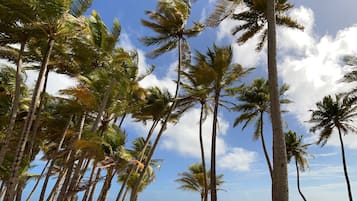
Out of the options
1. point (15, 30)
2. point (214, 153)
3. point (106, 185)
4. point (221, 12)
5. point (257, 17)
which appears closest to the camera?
point (221, 12)

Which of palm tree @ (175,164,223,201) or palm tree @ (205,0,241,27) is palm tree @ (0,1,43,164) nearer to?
palm tree @ (205,0,241,27)

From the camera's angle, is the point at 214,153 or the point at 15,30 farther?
the point at 214,153

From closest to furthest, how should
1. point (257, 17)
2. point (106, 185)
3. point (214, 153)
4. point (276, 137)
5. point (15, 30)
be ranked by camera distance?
point (276, 137) < point (15, 30) < point (257, 17) < point (214, 153) < point (106, 185)

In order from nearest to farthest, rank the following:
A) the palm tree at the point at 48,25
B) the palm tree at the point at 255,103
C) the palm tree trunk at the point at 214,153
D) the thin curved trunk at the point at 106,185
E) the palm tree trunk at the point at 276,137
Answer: the palm tree trunk at the point at 276,137 → the palm tree at the point at 48,25 → the palm tree trunk at the point at 214,153 → the thin curved trunk at the point at 106,185 → the palm tree at the point at 255,103

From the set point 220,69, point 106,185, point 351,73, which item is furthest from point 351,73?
point 106,185

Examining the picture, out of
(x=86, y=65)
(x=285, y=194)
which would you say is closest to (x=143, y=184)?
(x=86, y=65)

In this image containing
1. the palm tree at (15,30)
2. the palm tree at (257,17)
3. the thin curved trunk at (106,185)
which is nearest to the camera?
the palm tree at (15,30)

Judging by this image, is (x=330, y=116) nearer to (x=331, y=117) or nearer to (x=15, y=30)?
(x=331, y=117)

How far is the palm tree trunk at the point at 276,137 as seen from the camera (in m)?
7.27

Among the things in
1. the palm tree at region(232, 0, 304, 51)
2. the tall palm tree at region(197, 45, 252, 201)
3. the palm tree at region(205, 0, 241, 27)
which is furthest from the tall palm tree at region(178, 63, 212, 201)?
the palm tree at region(205, 0, 241, 27)

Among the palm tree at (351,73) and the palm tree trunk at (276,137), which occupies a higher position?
the palm tree at (351,73)

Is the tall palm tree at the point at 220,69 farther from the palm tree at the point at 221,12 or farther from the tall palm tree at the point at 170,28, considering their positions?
the palm tree at the point at 221,12

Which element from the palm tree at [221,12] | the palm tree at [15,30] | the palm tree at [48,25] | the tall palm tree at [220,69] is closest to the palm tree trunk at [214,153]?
the tall palm tree at [220,69]

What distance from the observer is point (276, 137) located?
7.73 meters
